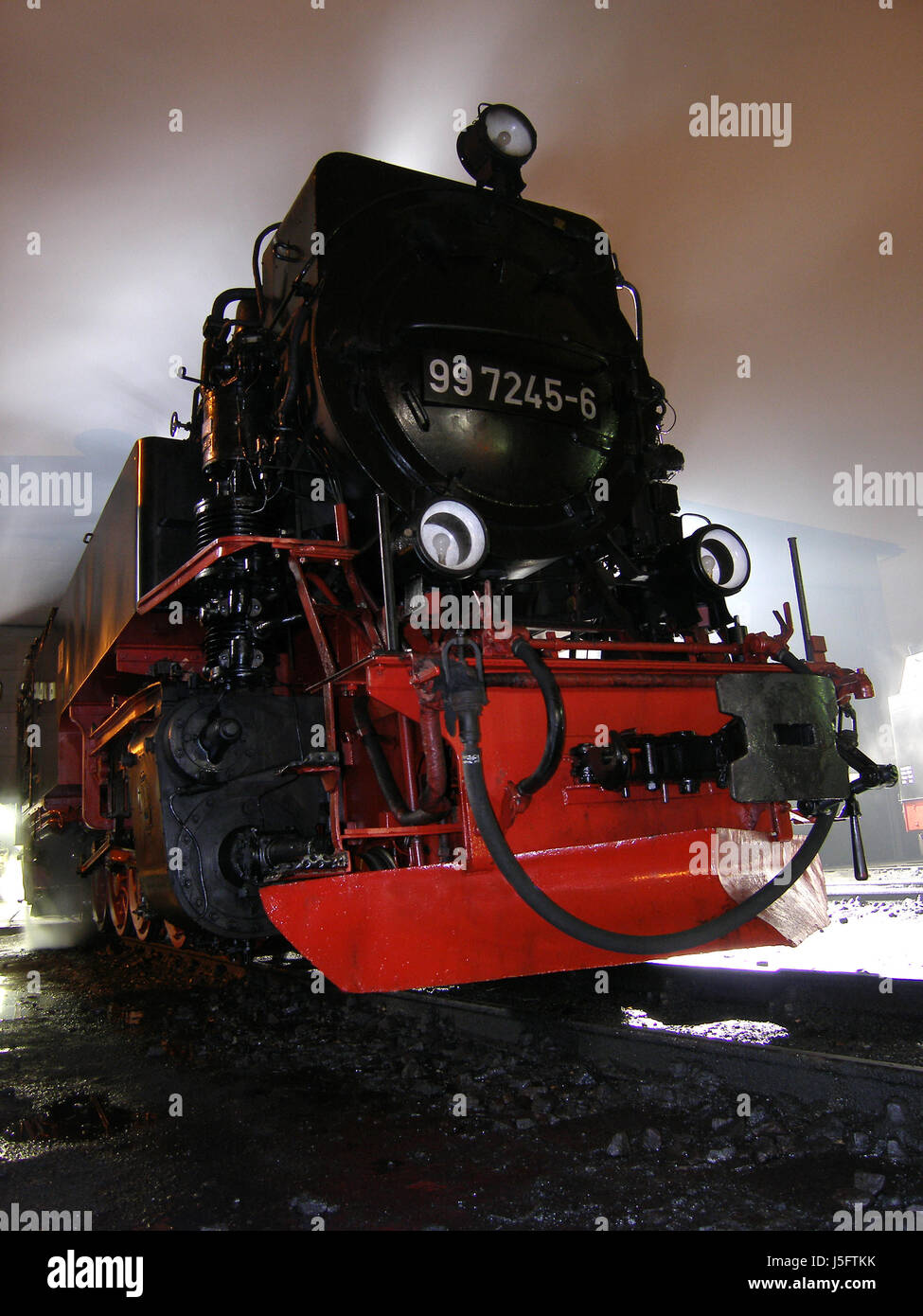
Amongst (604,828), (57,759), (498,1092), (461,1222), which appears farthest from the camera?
(57,759)

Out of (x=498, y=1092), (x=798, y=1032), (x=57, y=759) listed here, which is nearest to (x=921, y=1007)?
(x=798, y=1032)

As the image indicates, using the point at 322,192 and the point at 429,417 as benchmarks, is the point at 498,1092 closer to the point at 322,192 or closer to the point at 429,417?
the point at 429,417

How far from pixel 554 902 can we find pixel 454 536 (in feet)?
3.91

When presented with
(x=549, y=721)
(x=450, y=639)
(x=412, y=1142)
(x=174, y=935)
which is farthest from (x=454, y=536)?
(x=174, y=935)

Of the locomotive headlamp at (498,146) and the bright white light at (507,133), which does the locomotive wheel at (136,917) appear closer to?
the locomotive headlamp at (498,146)

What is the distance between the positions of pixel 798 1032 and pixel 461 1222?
5.59ft

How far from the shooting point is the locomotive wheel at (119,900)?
5840 mm

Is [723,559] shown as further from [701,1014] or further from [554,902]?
[554,902]

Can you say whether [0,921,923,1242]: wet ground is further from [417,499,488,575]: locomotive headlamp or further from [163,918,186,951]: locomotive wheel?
[417,499,488,575]: locomotive headlamp

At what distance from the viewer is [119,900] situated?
19.7ft

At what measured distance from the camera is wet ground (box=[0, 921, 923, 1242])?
175cm

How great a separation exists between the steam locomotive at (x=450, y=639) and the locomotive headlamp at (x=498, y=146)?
13 mm

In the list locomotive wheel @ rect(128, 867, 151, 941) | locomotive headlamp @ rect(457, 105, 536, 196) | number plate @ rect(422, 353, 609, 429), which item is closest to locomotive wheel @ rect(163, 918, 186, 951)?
locomotive wheel @ rect(128, 867, 151, 941)

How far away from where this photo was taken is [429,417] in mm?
3156
